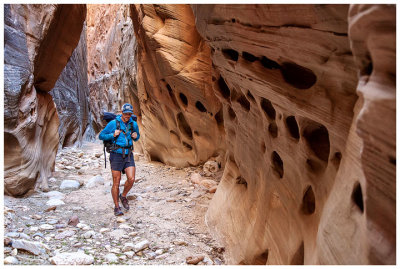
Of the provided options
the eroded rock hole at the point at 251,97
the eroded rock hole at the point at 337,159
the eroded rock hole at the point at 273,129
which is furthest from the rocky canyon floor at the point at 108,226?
the eroded rock hole at the point at 337,159

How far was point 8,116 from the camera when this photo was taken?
5586 mm

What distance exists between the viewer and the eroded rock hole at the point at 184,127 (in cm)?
863

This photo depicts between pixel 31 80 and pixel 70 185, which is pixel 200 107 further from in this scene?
pixel 31 80

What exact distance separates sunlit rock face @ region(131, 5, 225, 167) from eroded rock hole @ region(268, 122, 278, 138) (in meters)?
3.84

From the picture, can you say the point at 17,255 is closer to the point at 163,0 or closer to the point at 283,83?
the point at 283,83

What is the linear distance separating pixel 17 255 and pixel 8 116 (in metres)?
2.93

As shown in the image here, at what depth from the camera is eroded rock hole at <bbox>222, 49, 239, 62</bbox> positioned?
3.92m

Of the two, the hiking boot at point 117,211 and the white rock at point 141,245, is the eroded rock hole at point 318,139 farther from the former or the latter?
the hiking boot at point 117,211

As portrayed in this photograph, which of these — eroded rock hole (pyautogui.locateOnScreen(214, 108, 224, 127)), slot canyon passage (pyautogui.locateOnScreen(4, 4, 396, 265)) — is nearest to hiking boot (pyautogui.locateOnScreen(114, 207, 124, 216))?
slot canyon passage (pyautogui.locateOnScreen(4, 4, 396, 265))

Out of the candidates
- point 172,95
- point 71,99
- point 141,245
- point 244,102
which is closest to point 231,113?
point 244,102

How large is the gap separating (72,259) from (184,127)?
5.52m

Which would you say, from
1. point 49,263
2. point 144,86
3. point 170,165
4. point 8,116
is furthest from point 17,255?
point 144,86

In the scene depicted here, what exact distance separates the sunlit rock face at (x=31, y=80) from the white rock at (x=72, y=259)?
2.88m

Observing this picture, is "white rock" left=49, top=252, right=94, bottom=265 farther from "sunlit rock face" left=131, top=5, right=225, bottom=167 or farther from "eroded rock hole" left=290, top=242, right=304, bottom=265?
"sunlit rock face" left=131, top=5, right=225, bottom=167
